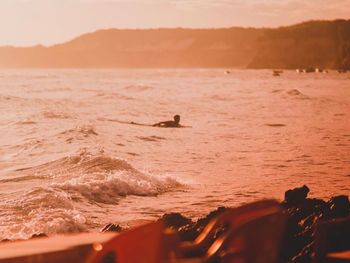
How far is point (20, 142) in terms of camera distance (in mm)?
26016

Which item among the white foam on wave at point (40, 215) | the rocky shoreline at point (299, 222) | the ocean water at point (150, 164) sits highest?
the rocky shoreline at point (299, 222)

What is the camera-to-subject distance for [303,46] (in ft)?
629

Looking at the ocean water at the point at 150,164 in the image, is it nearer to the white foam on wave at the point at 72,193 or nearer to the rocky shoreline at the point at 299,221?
the white foam on wave at the point at 72,193

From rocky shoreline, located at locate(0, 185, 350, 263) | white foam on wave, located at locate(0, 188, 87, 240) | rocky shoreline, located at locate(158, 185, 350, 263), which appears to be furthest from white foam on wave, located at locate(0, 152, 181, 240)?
rocky shoreline, located at locate(158, 185, 350, 263)

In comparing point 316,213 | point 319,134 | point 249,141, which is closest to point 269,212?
point 316,213

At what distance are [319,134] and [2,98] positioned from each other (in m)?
35.6

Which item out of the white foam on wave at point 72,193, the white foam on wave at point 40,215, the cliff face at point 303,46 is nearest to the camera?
the white foam on wave at point 40,215

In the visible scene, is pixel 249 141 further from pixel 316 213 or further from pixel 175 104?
pixel 175 104

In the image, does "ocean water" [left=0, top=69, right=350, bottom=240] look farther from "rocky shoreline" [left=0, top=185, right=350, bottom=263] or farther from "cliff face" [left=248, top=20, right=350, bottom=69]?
"cliff face" [left=248, top=20, right=350, bottom=69]

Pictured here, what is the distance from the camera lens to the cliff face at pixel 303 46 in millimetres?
182900

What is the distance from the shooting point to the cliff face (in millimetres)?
182900

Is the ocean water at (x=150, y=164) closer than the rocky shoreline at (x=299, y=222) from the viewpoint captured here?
No

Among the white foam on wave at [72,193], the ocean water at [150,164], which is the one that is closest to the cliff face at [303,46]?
the ocean water at [150,164]

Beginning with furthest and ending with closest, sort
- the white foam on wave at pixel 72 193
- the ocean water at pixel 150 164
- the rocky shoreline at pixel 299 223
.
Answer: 1. the ocean water at pixel 150 164
2. the white foam on wave at pixel 72 193
3. the rocky shoreline at pixel 299 223
